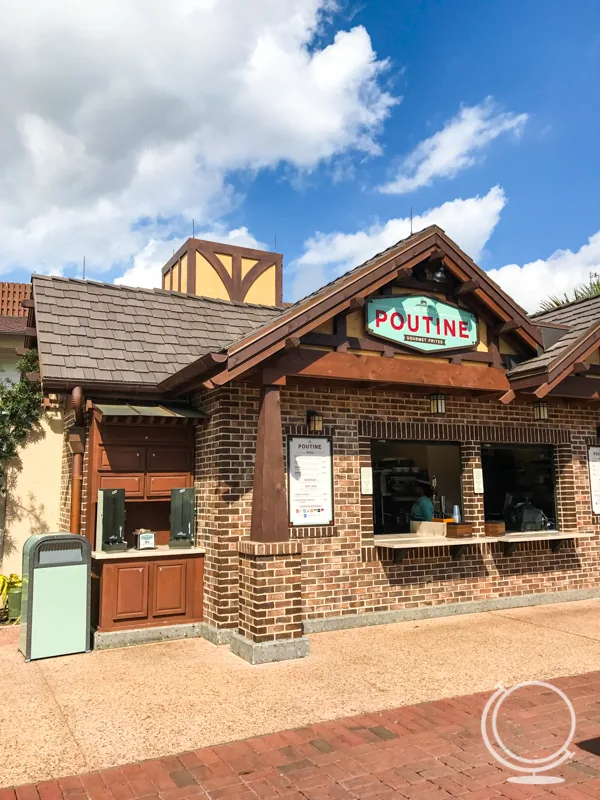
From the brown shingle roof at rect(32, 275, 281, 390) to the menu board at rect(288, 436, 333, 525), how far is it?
1.69m

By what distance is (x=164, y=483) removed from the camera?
27.6 ft

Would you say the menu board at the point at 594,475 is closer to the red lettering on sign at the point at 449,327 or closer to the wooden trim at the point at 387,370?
the wooden trim at the point at 387,370

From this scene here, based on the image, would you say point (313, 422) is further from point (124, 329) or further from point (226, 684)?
point (226, 684)

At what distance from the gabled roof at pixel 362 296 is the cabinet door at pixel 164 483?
122 centimetres

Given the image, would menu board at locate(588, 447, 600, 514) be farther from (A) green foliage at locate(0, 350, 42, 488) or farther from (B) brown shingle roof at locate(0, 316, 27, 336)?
(B) brown shingle roof at locate(0, 316, 27, 336)

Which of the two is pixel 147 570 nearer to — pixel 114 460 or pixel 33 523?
pixel 114 460

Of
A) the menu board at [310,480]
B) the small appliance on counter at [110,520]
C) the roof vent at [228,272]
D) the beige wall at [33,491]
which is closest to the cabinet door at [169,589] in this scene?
the small appliance on counter at [110,520]

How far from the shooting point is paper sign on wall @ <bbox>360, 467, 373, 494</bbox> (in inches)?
342

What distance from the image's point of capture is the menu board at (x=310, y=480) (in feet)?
26.9

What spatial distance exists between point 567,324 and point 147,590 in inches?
317

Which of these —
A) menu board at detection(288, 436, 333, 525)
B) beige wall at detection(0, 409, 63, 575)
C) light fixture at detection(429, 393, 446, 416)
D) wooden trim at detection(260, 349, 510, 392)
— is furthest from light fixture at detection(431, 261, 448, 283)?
beige wall at detection(0, 409, 63, 575)

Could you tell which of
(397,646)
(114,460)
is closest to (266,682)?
(397,646)

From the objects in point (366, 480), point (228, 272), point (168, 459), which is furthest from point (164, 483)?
point (228, 272)

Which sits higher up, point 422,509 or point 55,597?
point 422,509
